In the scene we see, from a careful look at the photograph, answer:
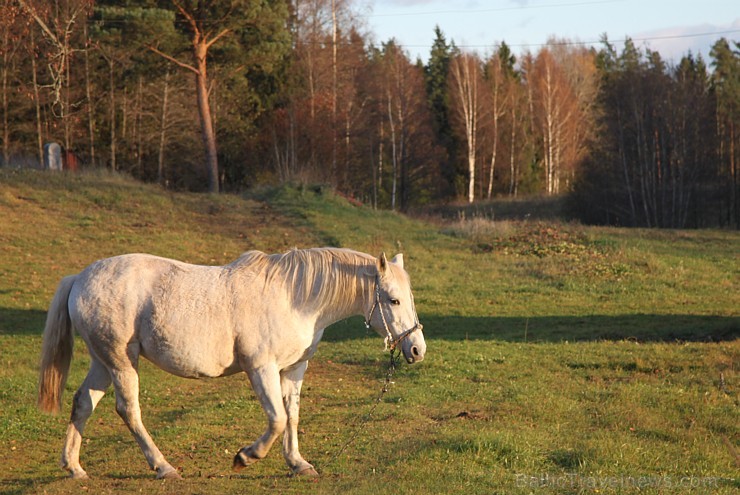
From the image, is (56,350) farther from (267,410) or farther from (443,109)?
(443,109)

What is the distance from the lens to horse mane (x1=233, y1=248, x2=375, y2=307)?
7027 mm

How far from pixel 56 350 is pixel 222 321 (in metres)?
1.54

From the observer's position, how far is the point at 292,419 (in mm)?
7078

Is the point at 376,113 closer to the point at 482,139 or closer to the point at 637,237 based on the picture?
the point at 482,139

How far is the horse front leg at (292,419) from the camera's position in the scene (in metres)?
7.08

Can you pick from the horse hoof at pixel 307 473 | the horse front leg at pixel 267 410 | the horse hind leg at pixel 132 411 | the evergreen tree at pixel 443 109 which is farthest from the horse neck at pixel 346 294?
the evergreen tree at pixel 443 109

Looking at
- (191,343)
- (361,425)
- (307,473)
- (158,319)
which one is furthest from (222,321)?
(361,425)

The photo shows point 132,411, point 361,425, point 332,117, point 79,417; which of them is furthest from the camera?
point 332,117

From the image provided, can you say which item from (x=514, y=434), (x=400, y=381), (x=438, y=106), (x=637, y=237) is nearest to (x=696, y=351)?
(x=400, y=381)

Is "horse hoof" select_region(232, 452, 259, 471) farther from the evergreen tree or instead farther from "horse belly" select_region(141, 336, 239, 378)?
the evergreen tree

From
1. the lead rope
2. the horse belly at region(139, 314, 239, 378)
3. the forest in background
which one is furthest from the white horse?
the forest in background

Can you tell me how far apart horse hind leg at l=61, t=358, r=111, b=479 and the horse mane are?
1.56 meters

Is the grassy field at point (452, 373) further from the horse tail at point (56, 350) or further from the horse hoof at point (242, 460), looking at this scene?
the horse tail at point (56, 350)

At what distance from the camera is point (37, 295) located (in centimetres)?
1783
